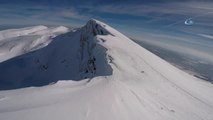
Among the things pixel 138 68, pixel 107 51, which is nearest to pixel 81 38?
pixel 107 51

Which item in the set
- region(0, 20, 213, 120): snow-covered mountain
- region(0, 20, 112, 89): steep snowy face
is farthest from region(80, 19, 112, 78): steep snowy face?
region(0, 20, 213, 120): snow-covered mountain

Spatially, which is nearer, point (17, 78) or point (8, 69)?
point (17, 78)

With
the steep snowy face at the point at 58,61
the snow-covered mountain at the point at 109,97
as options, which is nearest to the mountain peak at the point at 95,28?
the steep snowy face at the point at 58,61

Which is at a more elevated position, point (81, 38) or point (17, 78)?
point (81, 38)

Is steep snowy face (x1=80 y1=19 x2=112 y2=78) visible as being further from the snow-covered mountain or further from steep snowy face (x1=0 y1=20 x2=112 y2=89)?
the snow-covered mountain

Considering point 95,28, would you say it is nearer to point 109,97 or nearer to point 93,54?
point 93,54

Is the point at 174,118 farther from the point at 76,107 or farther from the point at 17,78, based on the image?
the point at 17,78

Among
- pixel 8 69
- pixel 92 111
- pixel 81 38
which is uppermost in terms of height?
pixel 92 111

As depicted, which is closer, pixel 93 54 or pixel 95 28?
pixel 93 54

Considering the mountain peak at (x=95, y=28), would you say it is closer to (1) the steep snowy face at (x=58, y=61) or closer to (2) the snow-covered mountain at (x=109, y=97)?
(1) the steep snowy face at (x=58, y=61)

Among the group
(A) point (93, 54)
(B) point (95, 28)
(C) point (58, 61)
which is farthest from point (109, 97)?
(C) point (58, 61)

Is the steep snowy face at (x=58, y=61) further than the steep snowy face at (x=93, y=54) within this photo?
Yes
